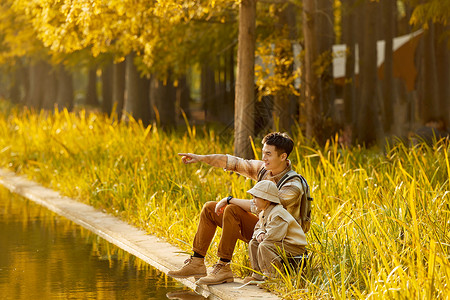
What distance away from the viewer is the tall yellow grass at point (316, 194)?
6.91 meters

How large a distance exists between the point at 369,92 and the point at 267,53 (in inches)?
184

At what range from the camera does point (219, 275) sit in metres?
7.92

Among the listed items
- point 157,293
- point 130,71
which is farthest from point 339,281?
point 130,71

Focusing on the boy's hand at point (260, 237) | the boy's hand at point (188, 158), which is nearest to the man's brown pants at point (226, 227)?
the boy's hand at point (260, 237)

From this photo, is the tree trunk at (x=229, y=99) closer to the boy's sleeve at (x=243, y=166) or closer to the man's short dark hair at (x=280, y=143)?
the boy's sleeve at (x=243, y=166)

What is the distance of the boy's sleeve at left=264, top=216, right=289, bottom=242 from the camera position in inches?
295

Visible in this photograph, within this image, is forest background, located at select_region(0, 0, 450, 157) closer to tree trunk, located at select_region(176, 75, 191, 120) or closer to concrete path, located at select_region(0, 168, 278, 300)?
tree trunk, located at select_region(176, 75, 191, 120)

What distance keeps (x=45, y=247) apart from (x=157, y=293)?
3.01m

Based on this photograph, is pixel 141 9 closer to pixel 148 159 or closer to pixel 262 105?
pixel 148 159

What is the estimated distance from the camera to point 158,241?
A: 1045cm

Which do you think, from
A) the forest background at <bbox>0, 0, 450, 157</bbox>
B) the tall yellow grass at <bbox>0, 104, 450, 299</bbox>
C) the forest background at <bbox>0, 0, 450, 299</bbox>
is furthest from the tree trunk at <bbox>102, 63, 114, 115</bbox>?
the tall yellow grass at <bbox>0, 104, 450, 299</bbox>

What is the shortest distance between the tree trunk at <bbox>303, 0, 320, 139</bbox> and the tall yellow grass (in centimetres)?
147

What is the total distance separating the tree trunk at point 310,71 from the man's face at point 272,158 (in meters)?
9.46

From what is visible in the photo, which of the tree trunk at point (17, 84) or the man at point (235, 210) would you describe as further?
the tree trunk at point (17, 84)
